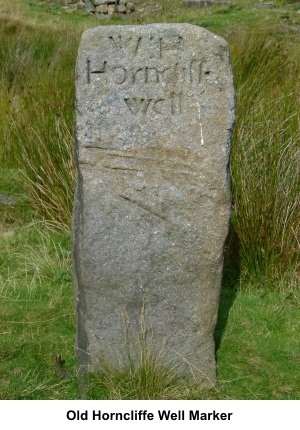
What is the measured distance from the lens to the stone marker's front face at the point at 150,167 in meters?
2.90

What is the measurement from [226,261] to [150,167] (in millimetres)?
1498

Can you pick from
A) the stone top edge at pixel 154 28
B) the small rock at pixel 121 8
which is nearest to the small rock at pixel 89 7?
the small rock at pixel 121 8

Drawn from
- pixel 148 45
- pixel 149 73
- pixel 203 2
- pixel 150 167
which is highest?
pixel 148 45

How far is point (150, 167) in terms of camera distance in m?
2.95

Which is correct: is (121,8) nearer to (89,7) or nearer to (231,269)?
(89,7)

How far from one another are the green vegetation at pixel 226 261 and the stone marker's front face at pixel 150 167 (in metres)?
0.37

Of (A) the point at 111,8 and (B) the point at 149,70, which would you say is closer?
(B) the point at 149,70

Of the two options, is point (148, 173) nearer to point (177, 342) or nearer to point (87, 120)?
point (87, 120)

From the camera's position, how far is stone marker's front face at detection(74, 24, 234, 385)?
290 centimetres

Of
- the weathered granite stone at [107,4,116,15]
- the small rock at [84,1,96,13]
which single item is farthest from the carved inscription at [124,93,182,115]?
the small rock at [84,1,96,13]

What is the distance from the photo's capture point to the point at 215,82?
291 cm

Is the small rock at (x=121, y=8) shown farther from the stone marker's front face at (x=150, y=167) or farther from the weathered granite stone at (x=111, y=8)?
the stone marker's front face at (x=150, y=167)

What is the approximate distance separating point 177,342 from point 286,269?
4.01 feet

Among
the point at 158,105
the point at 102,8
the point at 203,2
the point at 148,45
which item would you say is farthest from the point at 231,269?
the point at 203,2
